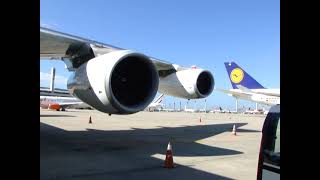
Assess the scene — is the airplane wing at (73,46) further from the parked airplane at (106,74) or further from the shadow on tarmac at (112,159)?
the shadow on tarmac at (112,159)

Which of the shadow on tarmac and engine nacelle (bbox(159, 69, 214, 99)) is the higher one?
engine nacelle (bbox(159, 69, 214, 99))

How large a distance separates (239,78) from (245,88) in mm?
1795

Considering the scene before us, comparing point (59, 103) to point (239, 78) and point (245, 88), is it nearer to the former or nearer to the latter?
point (239, 78)

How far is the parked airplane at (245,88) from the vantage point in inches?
1741

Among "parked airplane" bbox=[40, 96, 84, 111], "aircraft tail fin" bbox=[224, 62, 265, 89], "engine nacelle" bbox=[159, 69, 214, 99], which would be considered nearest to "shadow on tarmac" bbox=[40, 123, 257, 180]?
"engine nacelle" bbox=[159, 69, 214, 99]

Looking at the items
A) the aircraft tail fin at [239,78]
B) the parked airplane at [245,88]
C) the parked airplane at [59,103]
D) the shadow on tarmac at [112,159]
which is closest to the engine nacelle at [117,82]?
the shadow on tarmac at [112,159]

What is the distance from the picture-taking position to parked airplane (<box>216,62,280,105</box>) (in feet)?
145

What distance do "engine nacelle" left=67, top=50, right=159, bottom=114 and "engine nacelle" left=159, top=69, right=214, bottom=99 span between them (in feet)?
14.5

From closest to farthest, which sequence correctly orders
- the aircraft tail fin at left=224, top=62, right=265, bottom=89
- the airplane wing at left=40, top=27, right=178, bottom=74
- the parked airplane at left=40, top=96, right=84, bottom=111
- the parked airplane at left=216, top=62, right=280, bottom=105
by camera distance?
the airplane wing at left=40, top=27, right=178, bottom=74, the parked airplane at left=216, top=62, right=280, bottom=105, the aircraft tail fin at left=224, top=62, right=265, bottom=89, the parked airplane at left=40, top=96, right=84, bottom=111

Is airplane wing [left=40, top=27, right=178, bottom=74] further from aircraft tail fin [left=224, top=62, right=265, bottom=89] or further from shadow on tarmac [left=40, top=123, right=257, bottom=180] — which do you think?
aircraft tail fin [left=224, top=62, right=265, bottom=89]

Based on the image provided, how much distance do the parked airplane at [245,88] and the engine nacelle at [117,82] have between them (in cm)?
3244

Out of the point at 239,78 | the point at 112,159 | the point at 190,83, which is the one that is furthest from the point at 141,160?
the point at 239,78
